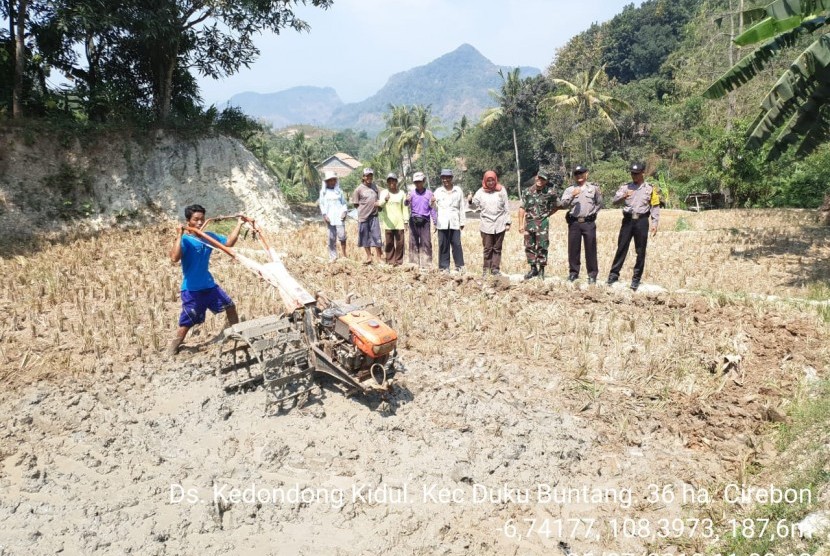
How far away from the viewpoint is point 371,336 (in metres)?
4.00

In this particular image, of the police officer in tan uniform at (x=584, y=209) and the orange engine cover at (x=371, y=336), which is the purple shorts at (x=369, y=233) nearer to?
the police officer in tan uniform at (x=584, y=209)

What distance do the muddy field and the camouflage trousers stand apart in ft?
2.35

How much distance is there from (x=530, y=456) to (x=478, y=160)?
40.2m

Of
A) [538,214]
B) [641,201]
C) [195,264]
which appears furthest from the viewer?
[538,214]

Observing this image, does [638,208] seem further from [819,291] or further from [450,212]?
[819,291]

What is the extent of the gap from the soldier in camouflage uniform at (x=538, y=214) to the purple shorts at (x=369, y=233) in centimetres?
257

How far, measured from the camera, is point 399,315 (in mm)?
6246

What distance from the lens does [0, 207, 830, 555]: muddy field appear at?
3.18m

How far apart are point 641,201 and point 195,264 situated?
5.77 meters

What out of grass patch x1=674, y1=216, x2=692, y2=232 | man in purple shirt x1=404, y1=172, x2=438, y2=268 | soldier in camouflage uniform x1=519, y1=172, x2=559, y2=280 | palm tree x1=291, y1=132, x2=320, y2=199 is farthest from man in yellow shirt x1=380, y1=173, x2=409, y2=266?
palm tree x1=291, y1=132, x2=320, y2=199

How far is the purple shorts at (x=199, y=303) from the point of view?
5.27 m

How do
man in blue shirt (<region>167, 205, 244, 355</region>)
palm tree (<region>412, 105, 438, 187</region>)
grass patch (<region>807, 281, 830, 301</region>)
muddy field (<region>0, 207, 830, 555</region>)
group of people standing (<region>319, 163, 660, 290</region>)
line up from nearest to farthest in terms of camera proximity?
muddy field (<region>0, 207, 830, 555</region>) < man in blue shirt (<region>167, 205, 244, 355</region>) < grass patch (<region>807, 281, 830, 301</region>) < group of people standing (<region>319, 163, 660, 290</region>) < palm tree (<region>412, 105, 438, 187</region>)

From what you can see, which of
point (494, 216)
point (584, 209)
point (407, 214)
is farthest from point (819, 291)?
point (407, 214)

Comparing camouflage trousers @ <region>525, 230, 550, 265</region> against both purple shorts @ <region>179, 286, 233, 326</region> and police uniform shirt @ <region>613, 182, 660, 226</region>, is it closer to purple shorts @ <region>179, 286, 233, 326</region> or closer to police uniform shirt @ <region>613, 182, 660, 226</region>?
police uniform shirt @ <region>613, 182, 660, 226</region>
